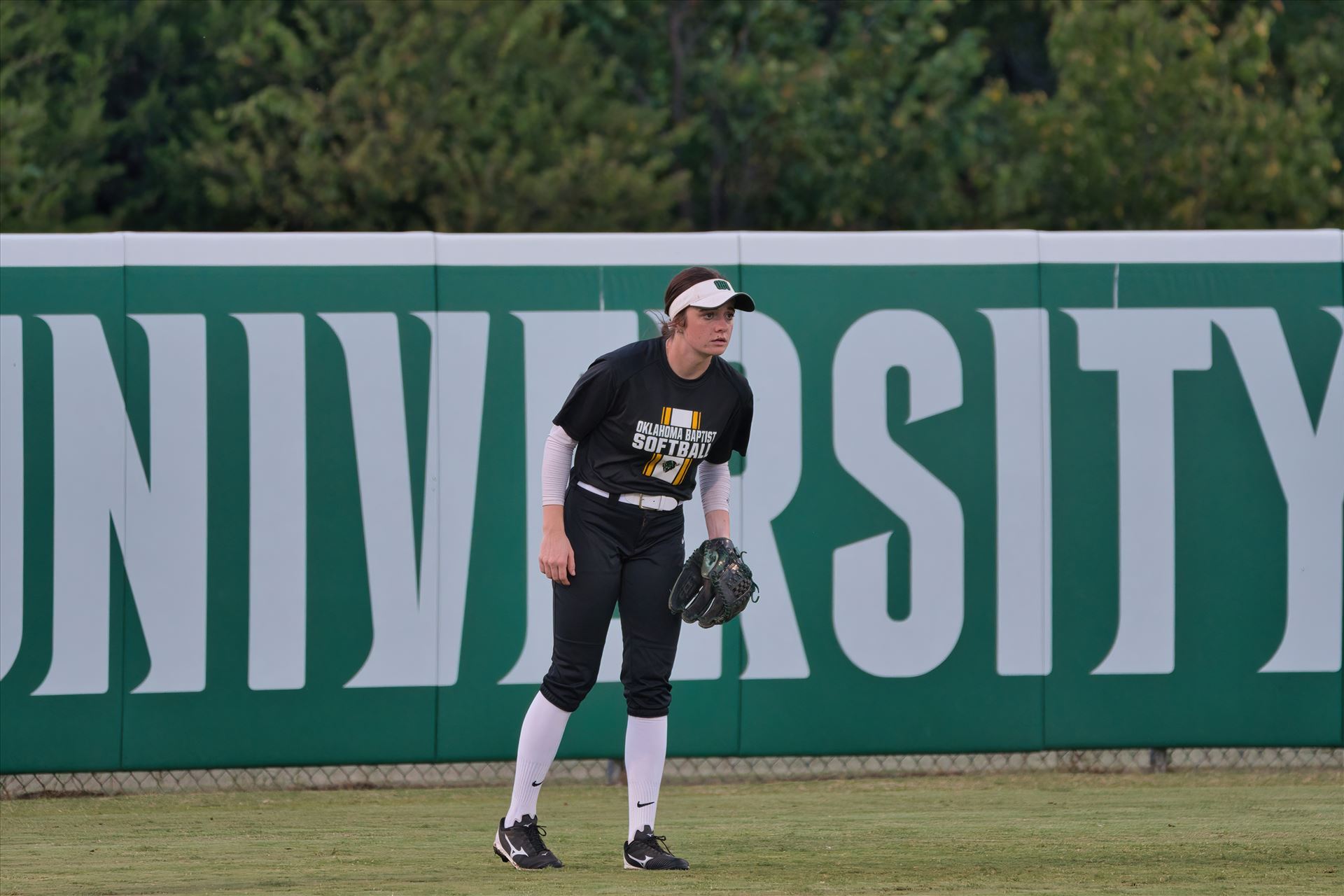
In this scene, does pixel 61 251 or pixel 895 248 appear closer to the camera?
pixel 61 251

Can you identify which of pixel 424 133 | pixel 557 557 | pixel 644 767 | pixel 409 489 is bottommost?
pixel 644 767

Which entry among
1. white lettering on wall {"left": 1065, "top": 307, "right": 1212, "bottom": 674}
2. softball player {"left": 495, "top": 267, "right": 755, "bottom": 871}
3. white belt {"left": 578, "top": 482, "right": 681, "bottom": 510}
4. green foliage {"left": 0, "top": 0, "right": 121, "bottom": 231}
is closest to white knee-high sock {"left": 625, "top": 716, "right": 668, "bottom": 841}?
softball player {"left": 495, "top": 267, "right": 755, "bottom": 871}

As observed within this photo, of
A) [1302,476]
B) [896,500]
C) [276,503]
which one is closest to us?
[276,503]

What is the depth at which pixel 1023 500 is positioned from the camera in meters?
7.60

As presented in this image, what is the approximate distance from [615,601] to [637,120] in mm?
8569

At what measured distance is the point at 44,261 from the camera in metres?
7.08

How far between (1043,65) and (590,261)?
12.9 metres

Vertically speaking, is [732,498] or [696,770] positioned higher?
[732,498]

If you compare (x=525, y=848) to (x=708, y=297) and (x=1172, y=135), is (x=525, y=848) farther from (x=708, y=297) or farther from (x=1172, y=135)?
(x=1172, y=135)

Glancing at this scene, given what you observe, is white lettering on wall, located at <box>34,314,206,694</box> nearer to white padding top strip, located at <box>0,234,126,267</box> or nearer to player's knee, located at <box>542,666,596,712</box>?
white padding top strip, located at <box>0,234,126,267</box>

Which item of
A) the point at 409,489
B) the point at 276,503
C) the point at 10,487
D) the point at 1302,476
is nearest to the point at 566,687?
the point at 409,489

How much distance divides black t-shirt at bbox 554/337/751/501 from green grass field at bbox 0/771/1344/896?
1.17 m

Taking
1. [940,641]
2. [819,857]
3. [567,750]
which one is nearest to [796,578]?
[940,641]

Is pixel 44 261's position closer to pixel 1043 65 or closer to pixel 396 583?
pixel 396 583
